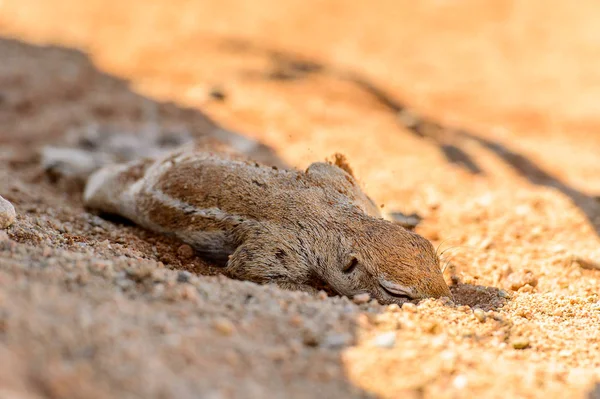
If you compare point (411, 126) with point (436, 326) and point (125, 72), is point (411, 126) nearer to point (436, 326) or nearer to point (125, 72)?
point (125, 72)

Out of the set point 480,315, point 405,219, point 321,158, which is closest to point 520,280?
point 480,315

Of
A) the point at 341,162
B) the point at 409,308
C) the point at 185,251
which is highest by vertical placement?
the point at 341,162

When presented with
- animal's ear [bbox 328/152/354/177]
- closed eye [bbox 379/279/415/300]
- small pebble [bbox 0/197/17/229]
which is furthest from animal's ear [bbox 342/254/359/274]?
small pebble [bbox 0/197/17/229]

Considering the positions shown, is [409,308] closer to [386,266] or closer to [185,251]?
[386,266]

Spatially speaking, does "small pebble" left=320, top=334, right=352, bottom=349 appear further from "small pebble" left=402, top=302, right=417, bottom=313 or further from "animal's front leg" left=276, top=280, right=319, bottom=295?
"animal's front leg" left=276, top=280, right=319, bottom=295

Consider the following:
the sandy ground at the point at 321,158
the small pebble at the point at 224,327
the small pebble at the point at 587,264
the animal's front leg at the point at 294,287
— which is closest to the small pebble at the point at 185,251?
the sandy ground at the point at 321,158
